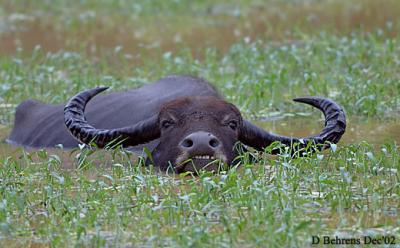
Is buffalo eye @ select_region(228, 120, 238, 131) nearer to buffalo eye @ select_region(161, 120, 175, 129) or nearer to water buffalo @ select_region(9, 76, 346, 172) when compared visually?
water buffalo @ select_region(9, 76, 346, 172)

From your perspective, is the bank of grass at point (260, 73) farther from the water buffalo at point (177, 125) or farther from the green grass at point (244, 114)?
the water buffalo at point (177, 125)

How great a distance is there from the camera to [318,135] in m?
8.29

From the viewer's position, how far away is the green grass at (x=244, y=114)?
19.4 ft

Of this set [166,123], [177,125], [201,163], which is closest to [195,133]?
[201,163]

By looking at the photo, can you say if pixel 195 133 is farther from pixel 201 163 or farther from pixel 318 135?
pixel 318 135

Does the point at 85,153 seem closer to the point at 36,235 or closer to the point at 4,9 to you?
the point at 36,235

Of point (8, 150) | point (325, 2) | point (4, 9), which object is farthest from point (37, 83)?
point (325, 2)

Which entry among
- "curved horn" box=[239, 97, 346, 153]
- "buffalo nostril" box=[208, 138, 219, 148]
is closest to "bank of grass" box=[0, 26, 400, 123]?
"curved horn" box=[239, 97, 346, 153]

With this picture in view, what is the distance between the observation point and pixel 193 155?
297 inches

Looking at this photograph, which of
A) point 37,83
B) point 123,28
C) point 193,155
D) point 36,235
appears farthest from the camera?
point 123,28

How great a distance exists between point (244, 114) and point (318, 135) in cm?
232

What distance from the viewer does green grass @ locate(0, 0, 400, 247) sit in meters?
5.91

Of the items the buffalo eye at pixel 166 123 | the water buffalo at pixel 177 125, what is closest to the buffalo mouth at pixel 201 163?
the water buffalo at pixel 177 125

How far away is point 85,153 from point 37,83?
14.8 feet
